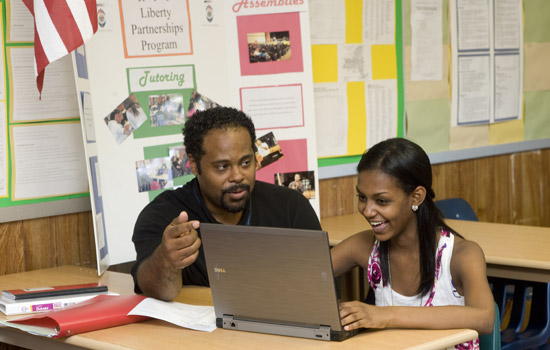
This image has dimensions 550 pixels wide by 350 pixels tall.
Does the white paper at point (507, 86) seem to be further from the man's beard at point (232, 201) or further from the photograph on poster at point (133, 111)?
the man's beard at point (232, 201)

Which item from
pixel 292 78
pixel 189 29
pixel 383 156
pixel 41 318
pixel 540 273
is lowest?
pixel 540 273

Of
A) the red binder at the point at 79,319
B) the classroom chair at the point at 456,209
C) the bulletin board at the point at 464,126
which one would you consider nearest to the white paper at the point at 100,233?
the red binder at the point at 79,319

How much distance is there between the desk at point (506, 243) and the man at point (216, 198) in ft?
2.43

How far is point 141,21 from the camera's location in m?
2.99

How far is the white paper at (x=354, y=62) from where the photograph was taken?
384cm

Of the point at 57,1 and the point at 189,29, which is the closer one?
the point at 57,1

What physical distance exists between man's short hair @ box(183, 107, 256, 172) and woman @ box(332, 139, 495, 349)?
45cm

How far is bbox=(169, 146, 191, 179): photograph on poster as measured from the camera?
10.1ft

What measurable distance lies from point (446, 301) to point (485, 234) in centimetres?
119

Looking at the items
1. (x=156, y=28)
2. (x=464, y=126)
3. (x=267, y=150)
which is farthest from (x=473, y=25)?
(x=156, y=28)

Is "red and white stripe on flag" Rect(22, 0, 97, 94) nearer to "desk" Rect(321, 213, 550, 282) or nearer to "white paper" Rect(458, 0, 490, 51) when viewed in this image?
"desk" Rect(321, 213, 550, 282)

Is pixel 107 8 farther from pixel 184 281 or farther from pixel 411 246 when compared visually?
pixel 411 246

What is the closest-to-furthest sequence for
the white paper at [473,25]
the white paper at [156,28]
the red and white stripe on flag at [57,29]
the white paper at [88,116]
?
the red and white stripe on flag at [57,29] → the white paper at [88,116] → the white paper at [156,28] → the white paper at [473,25]

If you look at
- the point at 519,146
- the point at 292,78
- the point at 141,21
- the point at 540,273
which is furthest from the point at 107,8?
the point at 519,146
